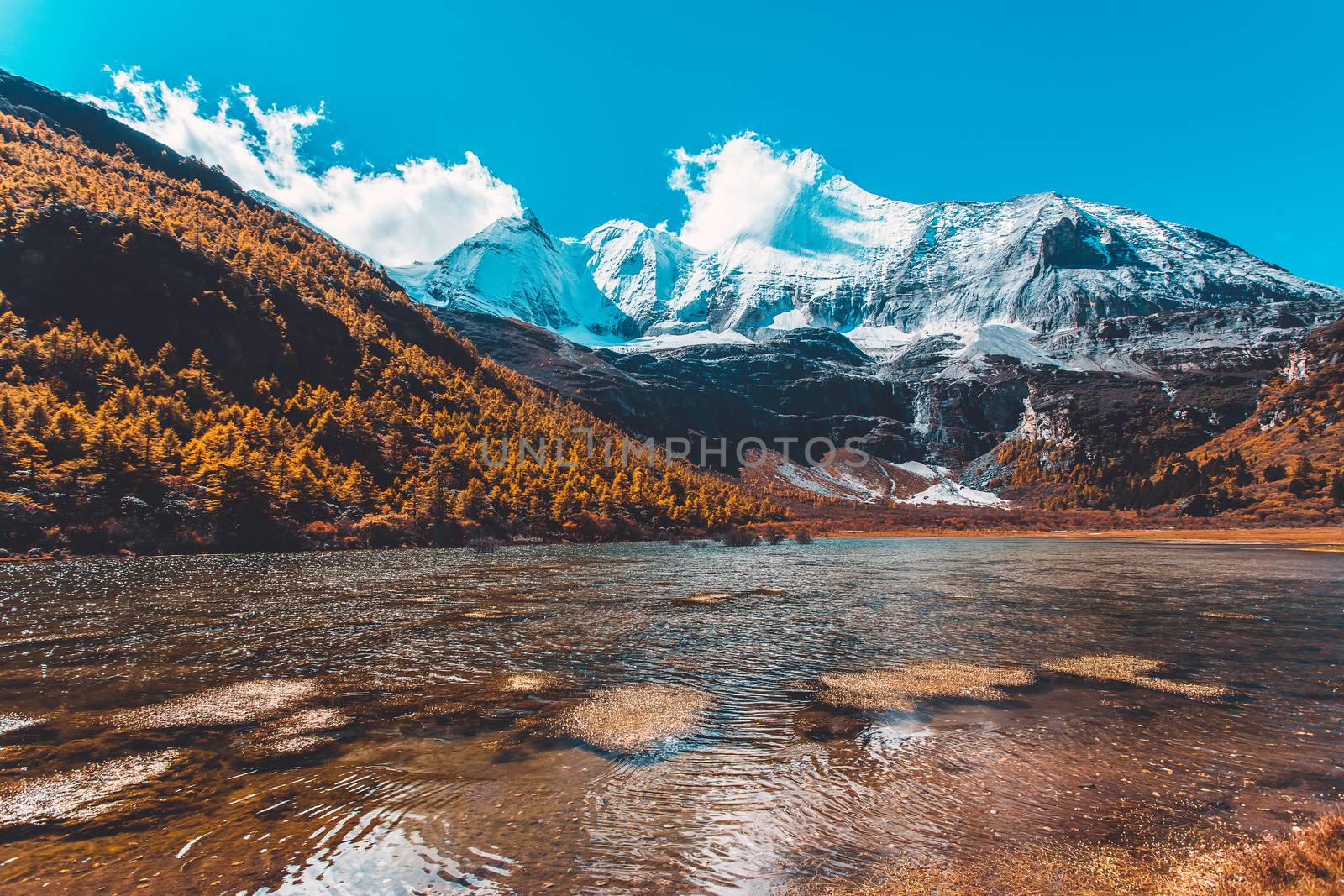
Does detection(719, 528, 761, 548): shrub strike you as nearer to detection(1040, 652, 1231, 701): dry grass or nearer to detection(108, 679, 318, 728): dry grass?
detection(1040, 652, 1231, 701): dry grass

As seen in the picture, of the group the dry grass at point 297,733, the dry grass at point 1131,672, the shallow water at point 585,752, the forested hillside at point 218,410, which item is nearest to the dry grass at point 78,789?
the shallow water at point 585,752

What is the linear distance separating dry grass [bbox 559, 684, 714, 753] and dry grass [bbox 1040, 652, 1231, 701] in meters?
12.7

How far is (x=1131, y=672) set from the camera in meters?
19.4

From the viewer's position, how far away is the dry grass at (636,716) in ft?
44.6

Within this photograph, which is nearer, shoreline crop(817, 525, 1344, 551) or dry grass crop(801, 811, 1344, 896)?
dry grass crop(801, 811, 1344, 896)

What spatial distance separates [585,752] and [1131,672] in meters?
18.0

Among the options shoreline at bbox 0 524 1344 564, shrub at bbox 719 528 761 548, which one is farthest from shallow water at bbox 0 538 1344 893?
shrub at bbox 719 528 761 548

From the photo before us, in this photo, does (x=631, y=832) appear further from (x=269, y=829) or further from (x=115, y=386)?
(x=115, y=386)

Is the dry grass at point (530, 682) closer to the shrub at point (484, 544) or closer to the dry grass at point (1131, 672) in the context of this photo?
the dry grass at point (1131, 672)

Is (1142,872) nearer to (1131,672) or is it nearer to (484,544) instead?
(1131,672)

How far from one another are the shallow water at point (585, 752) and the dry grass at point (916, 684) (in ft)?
2.35

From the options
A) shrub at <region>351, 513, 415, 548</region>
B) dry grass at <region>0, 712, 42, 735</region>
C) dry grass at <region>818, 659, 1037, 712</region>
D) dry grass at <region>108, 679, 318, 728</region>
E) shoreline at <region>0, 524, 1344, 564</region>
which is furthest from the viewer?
shrub at <region>351, 513, 415, 548</region>

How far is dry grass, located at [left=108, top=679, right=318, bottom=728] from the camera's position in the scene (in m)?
14.2

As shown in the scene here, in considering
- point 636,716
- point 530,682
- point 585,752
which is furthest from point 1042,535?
point 585,752
